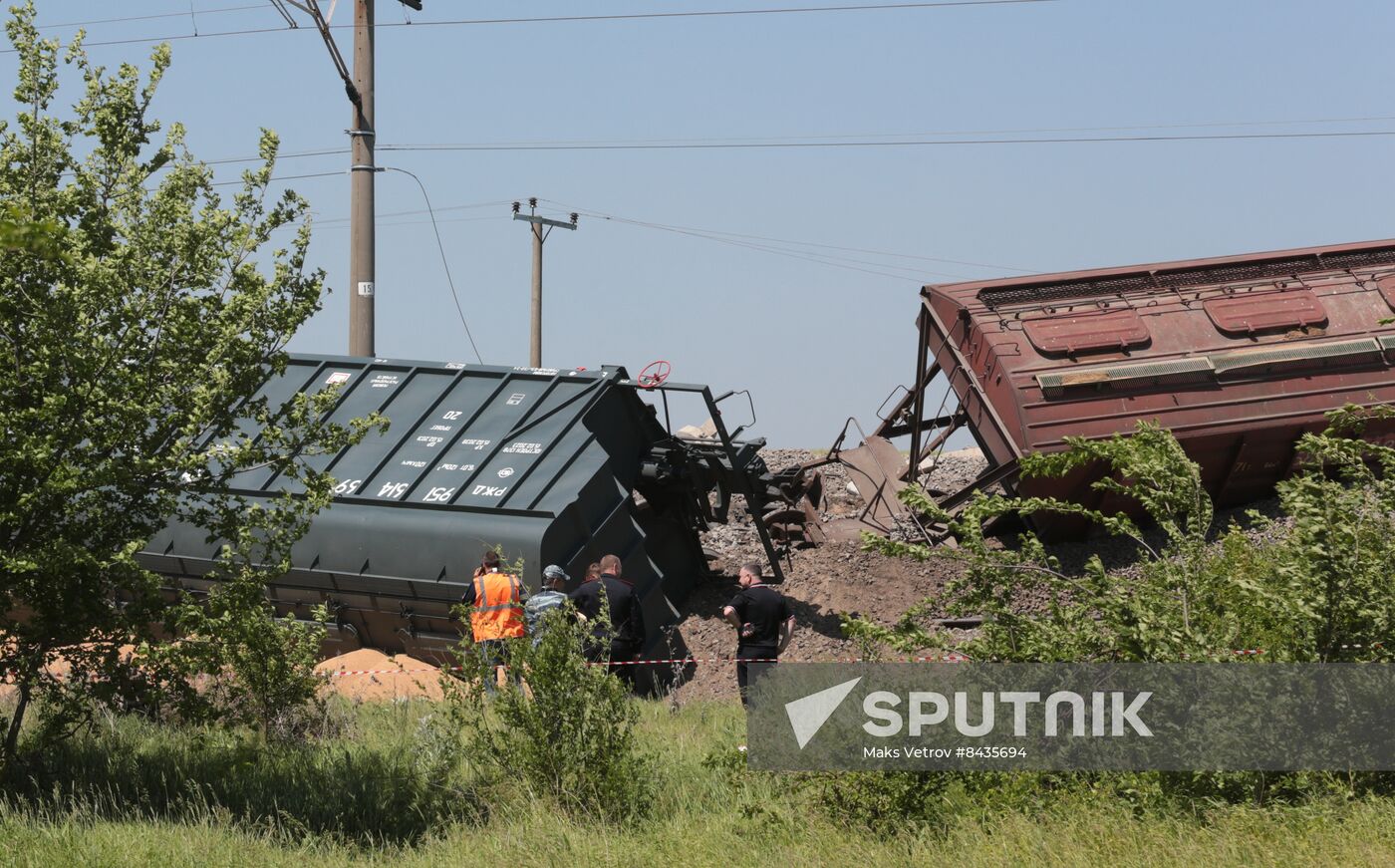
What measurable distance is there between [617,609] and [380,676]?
2723 millimetres

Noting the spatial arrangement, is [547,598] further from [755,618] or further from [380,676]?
[380,676]

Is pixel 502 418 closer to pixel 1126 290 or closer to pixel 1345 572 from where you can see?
pixel 1126 290

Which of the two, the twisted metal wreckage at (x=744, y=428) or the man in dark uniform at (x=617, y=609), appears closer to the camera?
the man in dark uniform at (x=617, y=609)

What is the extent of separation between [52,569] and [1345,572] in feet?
22.5

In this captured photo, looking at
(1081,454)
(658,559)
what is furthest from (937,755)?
(658,559)

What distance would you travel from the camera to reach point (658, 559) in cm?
1434

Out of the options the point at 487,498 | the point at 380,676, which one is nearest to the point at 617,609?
the point at 487,498

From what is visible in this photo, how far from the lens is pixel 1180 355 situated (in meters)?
15.0

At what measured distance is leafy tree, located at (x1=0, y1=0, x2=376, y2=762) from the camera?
7.83 m

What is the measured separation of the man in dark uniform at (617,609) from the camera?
37.9ft

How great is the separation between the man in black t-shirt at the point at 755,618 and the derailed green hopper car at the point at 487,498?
2.43 m

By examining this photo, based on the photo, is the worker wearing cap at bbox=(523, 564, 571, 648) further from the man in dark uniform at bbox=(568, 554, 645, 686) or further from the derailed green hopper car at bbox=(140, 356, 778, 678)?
the derailed green hopper car at bbox=(140, 356, 778, 678)

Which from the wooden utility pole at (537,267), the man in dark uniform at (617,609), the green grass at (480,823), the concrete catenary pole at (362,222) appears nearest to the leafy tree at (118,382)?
the green grass at (480,823)

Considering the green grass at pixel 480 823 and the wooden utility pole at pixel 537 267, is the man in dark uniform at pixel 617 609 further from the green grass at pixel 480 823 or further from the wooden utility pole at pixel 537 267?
the wooden utility pole at pixel 537 267
